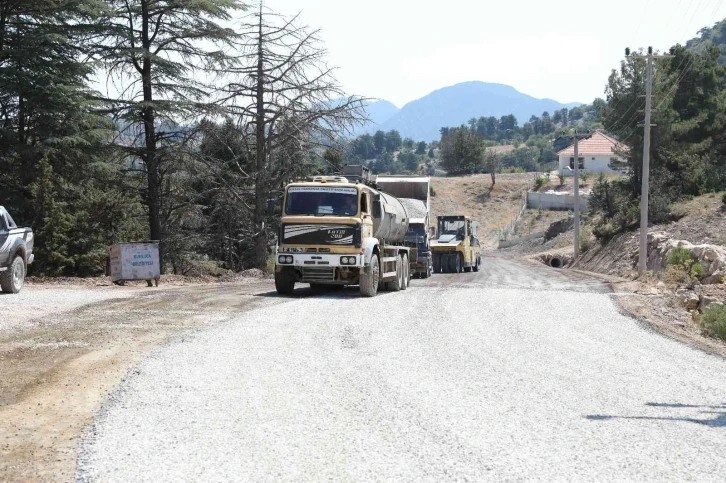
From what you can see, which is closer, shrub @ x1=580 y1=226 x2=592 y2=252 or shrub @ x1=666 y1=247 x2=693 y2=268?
shrub @ x1=666 y1=247 x2=693 y2=268

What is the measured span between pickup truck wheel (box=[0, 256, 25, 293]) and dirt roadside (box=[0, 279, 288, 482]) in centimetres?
54

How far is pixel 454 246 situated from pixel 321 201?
2537cm

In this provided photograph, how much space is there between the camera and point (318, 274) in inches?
873

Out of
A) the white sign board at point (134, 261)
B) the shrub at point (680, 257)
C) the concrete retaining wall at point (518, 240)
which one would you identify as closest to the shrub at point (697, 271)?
the shrub at point (680, 257)

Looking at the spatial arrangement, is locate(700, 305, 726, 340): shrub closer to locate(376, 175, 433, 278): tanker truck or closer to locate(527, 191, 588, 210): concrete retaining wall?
locate(376, 175, 433, 278): tanker truck

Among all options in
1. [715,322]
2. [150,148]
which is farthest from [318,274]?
[150,148]

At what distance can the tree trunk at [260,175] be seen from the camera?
111 feet

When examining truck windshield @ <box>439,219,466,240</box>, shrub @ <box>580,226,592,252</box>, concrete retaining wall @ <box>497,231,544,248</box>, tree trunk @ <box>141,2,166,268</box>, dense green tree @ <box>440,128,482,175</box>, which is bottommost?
concrete retaining wall @ <box>497,231,544,248</box>

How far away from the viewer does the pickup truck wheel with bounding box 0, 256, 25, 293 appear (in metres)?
20.8

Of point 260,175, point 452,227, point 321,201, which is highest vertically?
point 260,175

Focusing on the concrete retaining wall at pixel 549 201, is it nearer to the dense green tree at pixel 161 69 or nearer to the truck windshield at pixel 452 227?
the truck windshield at pixel 452 227

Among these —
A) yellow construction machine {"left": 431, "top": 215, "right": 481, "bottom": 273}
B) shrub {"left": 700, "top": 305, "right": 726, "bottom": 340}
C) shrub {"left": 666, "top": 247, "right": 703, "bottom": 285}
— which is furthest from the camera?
yellow construction machine {"left": 431, "top": 215, "right": 481, "bottom": 273}

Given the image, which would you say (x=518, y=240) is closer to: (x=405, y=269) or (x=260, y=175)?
(x=260, y=175)

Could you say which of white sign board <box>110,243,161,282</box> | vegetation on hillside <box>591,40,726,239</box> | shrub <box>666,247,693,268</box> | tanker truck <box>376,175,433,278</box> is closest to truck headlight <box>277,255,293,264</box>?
white sign board <box>110,243,161,282</box>
